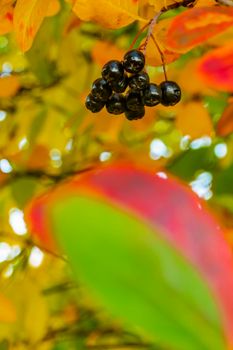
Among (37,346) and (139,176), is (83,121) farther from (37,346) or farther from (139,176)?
(139,176)

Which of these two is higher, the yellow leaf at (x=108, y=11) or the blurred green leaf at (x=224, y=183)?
the yellow leaf at (x=108, y=11)

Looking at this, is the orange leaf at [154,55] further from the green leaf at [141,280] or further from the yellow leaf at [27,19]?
Answer: the green leaf at [141,280]

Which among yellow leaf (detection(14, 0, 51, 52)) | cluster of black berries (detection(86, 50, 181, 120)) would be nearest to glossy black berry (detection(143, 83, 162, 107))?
cluster of black berries (detection(86, 50, 181, 120))

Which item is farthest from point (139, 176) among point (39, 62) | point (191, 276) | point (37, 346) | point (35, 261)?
point (35, 261)

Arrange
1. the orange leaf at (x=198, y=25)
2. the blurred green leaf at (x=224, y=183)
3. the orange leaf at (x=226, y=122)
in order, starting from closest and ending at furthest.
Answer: the orange leaf at (x=198, y=25), the orange leaf at (x=226, y=122), the blurred green leaf at (x=224, y=183)

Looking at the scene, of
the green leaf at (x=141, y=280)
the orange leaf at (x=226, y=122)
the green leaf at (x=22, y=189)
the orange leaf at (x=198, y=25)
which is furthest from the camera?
the green leaf at (x=22, y=189)

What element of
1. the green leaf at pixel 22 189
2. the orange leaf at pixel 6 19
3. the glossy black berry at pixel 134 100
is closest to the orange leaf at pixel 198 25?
the glossy black berry at pixel 134 100
